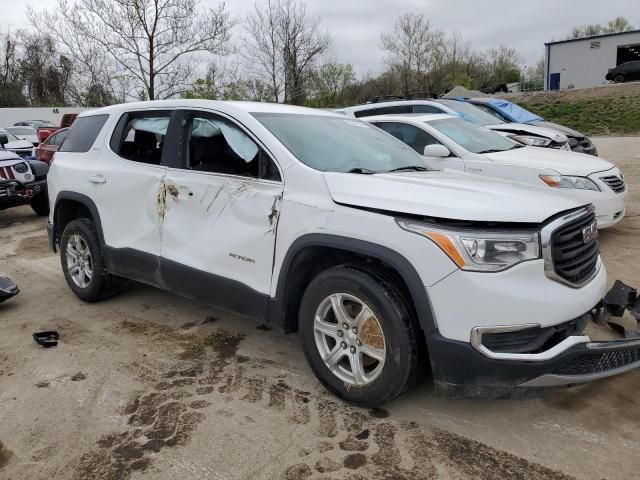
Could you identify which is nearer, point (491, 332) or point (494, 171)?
point (491, 332)

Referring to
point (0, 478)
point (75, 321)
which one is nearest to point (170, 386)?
point (0, 478)

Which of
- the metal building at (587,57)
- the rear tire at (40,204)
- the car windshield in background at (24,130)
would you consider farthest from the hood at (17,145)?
the metal building at (587,57)

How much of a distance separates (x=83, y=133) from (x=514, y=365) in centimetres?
439

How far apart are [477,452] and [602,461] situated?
0.59m

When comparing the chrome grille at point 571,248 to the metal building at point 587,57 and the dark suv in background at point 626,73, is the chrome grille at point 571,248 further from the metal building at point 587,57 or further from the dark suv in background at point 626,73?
the metal building at point 587,57

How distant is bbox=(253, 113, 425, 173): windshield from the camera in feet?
11.7

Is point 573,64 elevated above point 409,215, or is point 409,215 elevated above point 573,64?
point 573,64

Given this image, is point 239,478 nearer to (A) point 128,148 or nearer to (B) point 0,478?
(B) point 0,478

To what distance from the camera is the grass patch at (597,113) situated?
1029 inches

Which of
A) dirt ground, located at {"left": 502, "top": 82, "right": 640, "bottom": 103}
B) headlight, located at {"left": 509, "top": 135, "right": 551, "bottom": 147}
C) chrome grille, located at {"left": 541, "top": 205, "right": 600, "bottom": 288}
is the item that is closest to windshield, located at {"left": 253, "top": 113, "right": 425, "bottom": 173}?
chrome grille, located at {"left": 541, "top": 205, "right": 600, "bottom": 288}

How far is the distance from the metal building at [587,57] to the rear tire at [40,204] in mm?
51075

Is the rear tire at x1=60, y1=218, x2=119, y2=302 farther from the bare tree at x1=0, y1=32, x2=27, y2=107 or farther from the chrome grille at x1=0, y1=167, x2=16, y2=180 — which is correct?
the bare tree at x1=0, y1=32, x2=27, y2=107

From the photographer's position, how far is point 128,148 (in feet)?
15.4

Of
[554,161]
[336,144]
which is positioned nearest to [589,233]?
Answer: [336,144]
